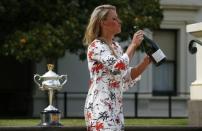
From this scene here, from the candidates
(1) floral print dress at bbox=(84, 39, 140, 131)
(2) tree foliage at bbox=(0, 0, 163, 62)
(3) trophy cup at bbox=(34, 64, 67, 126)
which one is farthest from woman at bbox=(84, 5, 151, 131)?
(2) tree foliage at bbox=(0, 0, 163, 62)

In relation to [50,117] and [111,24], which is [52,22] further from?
[111,24]

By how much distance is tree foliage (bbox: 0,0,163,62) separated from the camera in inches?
794

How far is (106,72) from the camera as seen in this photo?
19.6 ft

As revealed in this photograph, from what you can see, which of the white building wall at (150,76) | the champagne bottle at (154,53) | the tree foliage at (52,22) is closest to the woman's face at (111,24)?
the champagne bottle at (154,53)

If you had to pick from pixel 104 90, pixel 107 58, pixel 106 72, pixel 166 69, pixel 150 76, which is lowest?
pixel 104 90

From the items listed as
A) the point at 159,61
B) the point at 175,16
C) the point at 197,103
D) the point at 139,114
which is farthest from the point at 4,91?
the point at 159,61

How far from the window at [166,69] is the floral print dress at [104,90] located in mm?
21492

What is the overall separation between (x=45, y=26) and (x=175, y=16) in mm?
8093

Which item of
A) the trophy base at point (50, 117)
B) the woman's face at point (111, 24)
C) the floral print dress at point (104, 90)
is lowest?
the trophy base at point (50, 117)

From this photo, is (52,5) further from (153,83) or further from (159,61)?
(159,61)

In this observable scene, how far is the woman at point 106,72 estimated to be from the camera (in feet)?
19.5

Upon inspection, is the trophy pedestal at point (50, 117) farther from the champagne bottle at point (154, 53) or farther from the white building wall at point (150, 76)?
the white building wall at point (150, 76)

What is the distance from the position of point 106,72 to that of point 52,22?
15052mm

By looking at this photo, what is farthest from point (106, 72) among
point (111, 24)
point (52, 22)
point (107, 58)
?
point (52, 22)
